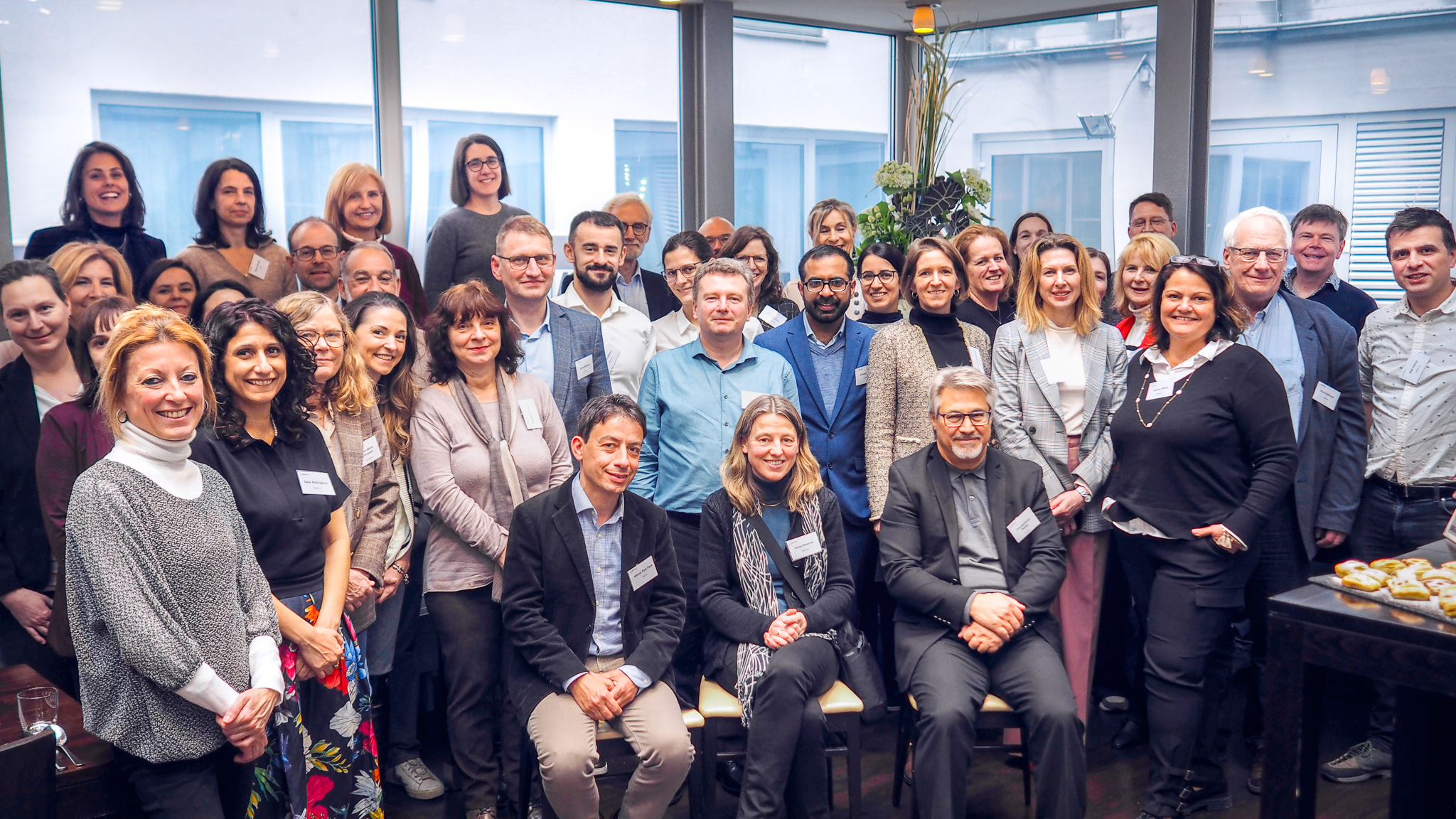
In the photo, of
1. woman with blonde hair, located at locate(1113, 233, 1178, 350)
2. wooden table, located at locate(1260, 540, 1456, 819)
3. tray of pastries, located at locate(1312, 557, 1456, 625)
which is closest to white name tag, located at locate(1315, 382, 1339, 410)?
woman with blonde hair, located at locate(1113, 233, 1178, 350)

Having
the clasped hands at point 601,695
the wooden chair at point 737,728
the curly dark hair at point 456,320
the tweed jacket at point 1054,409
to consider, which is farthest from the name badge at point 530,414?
the tweed jacket at point 1054,409

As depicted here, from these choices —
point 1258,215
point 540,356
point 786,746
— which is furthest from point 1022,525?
point 540,356

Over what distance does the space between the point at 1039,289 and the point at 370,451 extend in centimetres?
217

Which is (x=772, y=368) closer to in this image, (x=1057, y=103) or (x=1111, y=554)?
(x=1111, y=554)

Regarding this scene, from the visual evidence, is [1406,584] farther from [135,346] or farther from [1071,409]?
[135,346]

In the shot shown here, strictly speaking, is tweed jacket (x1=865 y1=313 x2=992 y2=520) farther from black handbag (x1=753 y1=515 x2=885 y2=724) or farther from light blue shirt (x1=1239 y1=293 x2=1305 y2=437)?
light blue shirt (x1=1239 y1=293 x2=1305 y2=437)

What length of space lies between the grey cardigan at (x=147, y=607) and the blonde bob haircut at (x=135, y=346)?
138 millimetres

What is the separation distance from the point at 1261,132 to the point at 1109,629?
3.37 m

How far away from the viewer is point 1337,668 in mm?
2141

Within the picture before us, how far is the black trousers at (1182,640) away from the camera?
3.04 metres

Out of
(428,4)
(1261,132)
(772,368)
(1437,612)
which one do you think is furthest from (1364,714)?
(428,4)

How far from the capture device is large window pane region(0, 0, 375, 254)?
175 inches

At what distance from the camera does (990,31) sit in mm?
6875

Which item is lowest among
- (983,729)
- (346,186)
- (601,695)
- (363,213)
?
(983,729)
